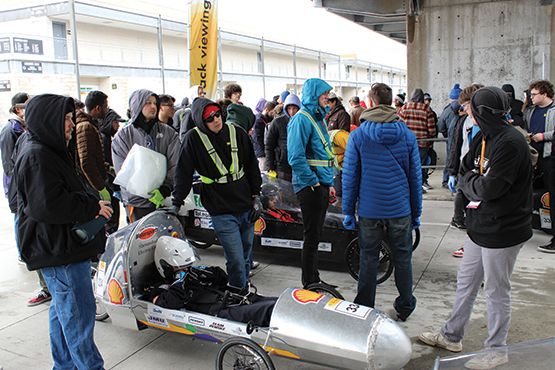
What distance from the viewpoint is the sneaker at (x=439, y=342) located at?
10.1ft

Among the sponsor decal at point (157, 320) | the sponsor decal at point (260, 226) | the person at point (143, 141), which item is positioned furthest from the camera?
the sponsor decal at point (260, 226)

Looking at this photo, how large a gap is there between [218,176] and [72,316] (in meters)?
1.50

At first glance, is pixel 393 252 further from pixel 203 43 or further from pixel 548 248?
pixel 203 43

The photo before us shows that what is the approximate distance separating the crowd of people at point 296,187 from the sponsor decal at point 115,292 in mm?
433

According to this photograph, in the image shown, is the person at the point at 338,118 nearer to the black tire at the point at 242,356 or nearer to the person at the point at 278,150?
the person at the point at 278,150

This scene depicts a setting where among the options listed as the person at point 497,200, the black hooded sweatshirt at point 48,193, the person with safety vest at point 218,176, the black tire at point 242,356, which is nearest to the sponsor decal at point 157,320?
the black tire at point 242,356

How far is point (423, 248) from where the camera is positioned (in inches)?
214

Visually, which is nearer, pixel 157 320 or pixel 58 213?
pixel 58 213

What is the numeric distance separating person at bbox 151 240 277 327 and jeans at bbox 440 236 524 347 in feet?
4.31

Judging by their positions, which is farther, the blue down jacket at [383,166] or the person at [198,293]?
the blue down jacket at [383,166]

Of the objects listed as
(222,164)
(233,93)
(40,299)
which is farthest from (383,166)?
(233,93)

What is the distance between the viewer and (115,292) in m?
3.18

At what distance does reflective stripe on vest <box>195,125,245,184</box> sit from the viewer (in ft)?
11.7

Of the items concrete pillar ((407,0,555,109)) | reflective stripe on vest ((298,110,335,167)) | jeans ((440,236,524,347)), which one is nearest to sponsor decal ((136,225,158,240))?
reflective stripe on vest ((298,110,335,167))
